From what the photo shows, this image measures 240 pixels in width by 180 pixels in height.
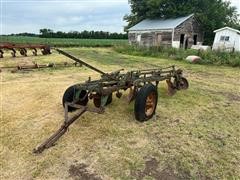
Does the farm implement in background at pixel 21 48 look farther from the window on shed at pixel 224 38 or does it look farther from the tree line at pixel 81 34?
the tree line at pixel 81 34

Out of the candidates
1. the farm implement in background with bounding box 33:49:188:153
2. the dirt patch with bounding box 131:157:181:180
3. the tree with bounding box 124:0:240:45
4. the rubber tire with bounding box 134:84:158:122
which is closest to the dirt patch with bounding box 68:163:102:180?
the dirt patch with bounding box 131:157:181:180

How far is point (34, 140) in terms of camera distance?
4789 mm

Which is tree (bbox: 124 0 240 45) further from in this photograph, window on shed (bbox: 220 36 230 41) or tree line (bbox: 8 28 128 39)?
tree line (bbox: 8 28 128 39)

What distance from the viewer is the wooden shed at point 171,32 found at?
25.2 metres

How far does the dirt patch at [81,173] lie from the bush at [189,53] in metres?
12.2

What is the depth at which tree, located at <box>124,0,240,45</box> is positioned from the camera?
27641mm

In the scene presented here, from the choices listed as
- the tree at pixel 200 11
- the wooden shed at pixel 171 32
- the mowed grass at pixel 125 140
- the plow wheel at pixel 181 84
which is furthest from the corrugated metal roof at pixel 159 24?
the mowed grass at pixel 125 140

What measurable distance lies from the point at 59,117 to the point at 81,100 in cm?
60

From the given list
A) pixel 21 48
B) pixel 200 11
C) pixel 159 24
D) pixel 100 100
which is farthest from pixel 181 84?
pixel 200 11

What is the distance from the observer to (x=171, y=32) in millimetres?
25016

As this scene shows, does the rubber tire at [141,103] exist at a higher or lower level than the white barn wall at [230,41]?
lower

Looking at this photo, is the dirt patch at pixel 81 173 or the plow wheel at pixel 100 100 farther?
the plow wheel at pixel 100 100

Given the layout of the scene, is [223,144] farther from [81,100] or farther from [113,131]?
[81,100]

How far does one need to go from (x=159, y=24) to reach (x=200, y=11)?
4.88 metres
